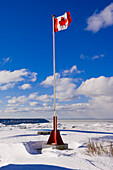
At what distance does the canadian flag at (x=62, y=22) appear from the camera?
8.95m

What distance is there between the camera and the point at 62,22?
9156mm

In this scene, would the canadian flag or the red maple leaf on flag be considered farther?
the red maple leaf on flag

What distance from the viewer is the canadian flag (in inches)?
352

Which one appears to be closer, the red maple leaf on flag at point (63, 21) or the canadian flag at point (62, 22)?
the canadian flag at point (62, 22)

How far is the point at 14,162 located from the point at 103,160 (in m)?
2.52

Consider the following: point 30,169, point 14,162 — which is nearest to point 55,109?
point 14,162

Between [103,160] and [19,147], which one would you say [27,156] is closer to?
[19,147]

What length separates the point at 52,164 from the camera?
5.14m

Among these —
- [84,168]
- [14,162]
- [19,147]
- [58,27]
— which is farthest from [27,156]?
[58,27]

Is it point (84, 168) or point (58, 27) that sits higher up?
point (58, 27)

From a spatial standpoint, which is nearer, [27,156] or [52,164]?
[52,164]

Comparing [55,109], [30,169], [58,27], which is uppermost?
[58,27]

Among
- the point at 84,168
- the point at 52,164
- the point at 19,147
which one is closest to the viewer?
the point at 84,168

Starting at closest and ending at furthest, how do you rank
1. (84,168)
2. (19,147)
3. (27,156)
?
1. (84,168)
2. (27,156)
3. (19,147)
